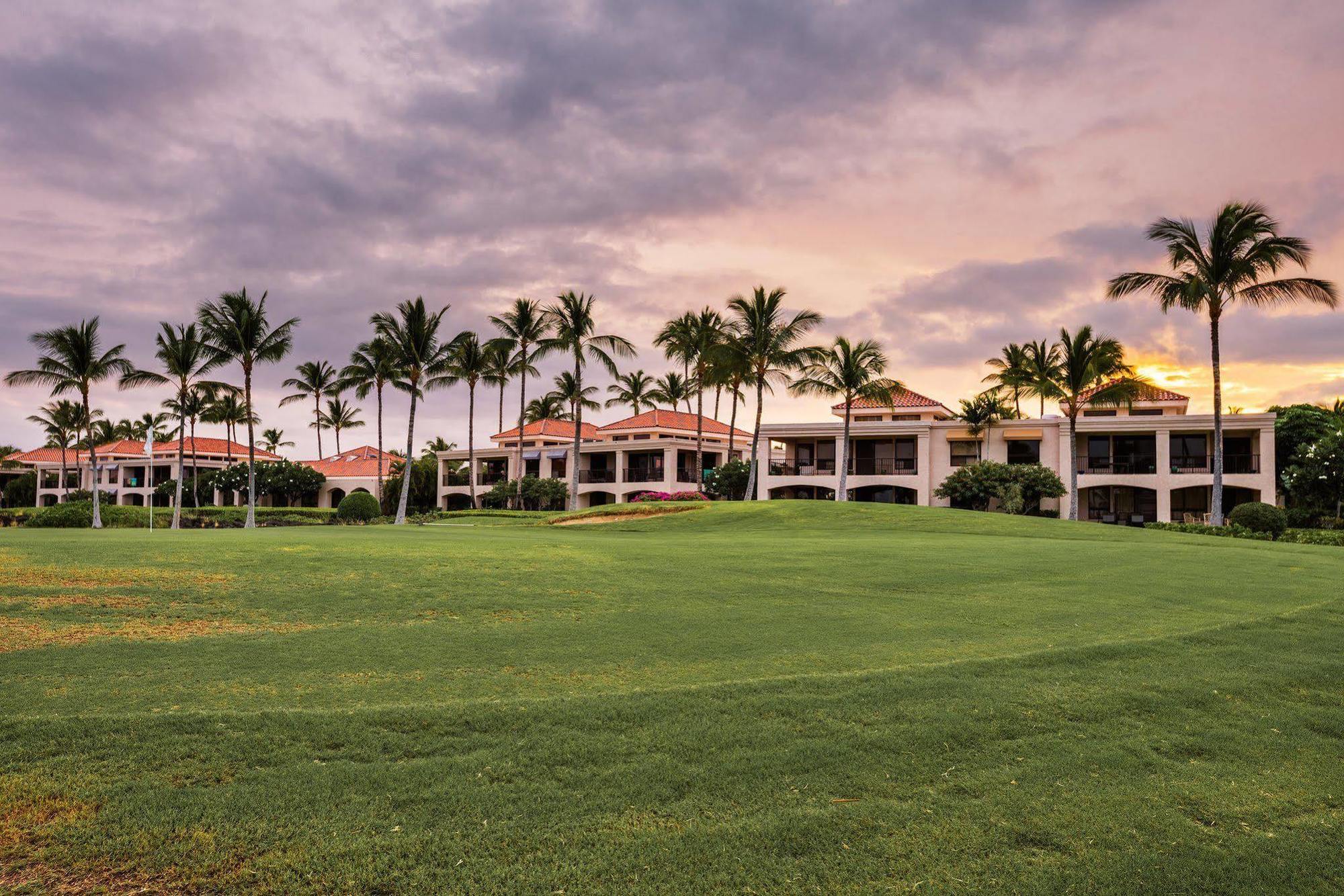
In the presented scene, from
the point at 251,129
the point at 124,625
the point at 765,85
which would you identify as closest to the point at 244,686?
the point at 124,625


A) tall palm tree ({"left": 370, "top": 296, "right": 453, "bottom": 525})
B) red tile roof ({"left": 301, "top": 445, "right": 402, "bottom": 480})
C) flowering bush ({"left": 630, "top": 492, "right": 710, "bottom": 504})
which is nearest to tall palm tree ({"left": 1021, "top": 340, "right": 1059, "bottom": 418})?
flowering bush ({"left": 630, "top": 492, "right": 710, "bottom": 504})

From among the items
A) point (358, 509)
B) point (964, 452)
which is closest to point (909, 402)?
point (964, 452)

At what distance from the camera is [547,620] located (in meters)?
9.40

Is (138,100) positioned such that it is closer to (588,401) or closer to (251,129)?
(251,129)

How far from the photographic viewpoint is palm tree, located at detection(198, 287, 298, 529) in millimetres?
42594

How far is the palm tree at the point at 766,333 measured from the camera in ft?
143

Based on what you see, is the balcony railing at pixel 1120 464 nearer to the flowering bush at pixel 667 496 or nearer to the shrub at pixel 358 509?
the flowering bush at pixel 667 496

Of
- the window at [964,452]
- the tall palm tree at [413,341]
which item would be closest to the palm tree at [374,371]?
the tall palm tree at [413,341]

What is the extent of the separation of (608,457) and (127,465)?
52.9 metres

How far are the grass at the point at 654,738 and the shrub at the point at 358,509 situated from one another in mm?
39024

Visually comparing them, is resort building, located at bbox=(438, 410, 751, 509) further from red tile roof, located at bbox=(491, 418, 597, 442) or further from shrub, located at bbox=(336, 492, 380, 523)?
shrub, located at bbox=(336, 492, 380, 523)

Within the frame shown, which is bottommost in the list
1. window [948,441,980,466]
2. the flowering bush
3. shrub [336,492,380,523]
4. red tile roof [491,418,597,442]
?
shrub [336,492,380,523]

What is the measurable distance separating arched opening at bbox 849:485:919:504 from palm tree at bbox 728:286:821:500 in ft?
35.7

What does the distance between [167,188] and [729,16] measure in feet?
54.6
